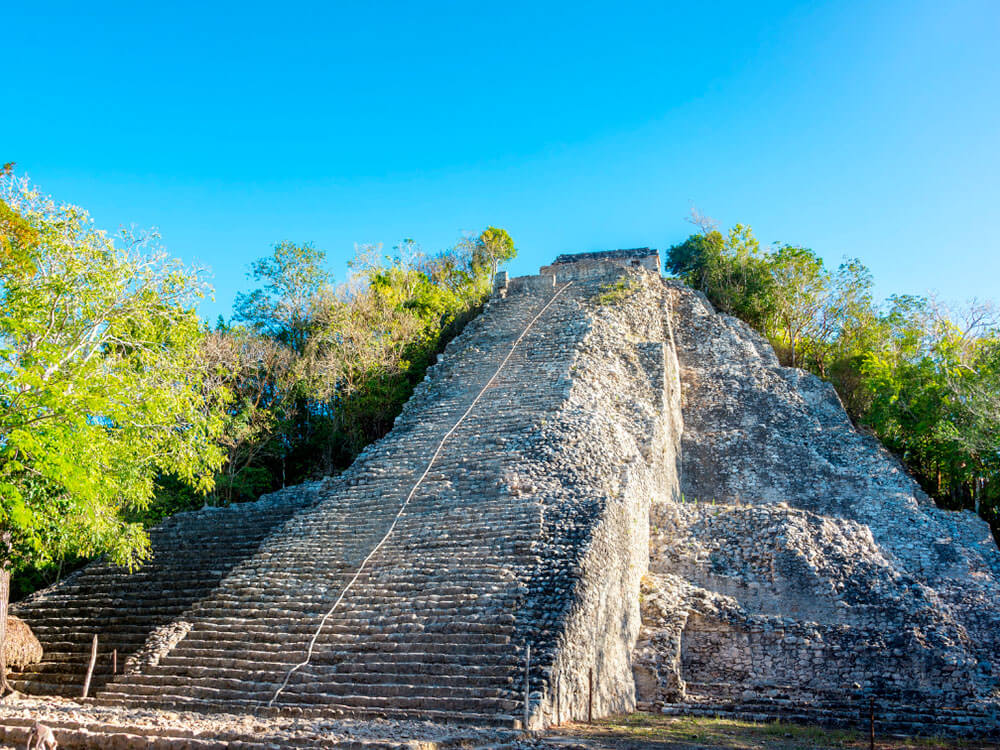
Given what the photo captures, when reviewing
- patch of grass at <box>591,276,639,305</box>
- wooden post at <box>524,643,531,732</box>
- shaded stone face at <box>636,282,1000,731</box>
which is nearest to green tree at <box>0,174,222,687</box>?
wooden post at <box>524,643,531,732</box>

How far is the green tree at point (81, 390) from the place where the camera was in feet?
28.6

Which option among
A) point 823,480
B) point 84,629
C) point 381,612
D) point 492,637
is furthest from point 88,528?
point 823,480

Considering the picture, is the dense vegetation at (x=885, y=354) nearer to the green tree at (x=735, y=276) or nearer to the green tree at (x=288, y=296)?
the green tree at (x=735, y=276)

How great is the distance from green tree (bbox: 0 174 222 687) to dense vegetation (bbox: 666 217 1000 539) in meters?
14.0

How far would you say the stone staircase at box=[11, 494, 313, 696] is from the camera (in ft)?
36.4

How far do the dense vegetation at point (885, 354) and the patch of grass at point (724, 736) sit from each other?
7.57m

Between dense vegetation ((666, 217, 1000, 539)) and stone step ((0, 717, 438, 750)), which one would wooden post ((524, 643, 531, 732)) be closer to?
stone step ((0, 717, 438, 750))

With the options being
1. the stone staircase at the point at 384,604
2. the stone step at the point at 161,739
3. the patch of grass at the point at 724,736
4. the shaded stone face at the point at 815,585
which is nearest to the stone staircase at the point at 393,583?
the stone staircase at the point at 384,604

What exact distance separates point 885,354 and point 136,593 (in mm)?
18455

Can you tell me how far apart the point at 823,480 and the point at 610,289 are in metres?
7.65

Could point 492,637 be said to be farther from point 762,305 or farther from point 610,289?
point 762,305

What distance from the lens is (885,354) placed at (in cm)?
2028

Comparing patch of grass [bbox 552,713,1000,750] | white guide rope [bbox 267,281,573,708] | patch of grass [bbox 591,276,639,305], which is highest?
patch of grass [bbox 591,276,639,305]

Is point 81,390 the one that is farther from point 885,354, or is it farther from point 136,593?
point 885,354
